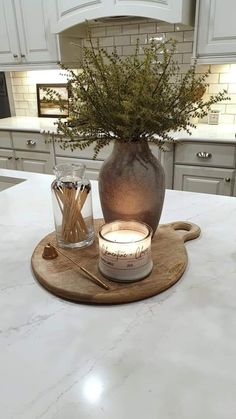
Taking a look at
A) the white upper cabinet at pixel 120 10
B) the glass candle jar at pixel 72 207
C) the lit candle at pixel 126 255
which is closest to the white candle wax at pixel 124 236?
the lit candle at pixel 126 255

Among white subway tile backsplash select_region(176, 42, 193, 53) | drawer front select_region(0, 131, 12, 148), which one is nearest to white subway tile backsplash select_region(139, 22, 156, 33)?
white subway tile backsplash select_region(176, 42, 193, 53)

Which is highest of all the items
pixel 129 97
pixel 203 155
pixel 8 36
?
pixel 8 36

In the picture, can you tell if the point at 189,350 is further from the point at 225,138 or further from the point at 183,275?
the point at 225,138

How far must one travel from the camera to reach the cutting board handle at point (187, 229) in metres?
0.90

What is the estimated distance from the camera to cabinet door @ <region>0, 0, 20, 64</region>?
273 cm

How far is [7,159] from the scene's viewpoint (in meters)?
2.99

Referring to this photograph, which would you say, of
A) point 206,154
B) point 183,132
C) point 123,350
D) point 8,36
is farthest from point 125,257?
point 8,36

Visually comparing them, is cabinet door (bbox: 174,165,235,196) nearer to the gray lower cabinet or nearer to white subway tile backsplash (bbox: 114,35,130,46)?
the gray lower cabinet

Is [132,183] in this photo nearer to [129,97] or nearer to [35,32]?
[129,97]

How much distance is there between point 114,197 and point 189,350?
0.39m

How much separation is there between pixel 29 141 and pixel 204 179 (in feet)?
4.74

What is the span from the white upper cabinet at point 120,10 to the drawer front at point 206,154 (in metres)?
0.79

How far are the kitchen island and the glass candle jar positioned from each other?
0.38ft

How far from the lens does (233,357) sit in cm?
54
